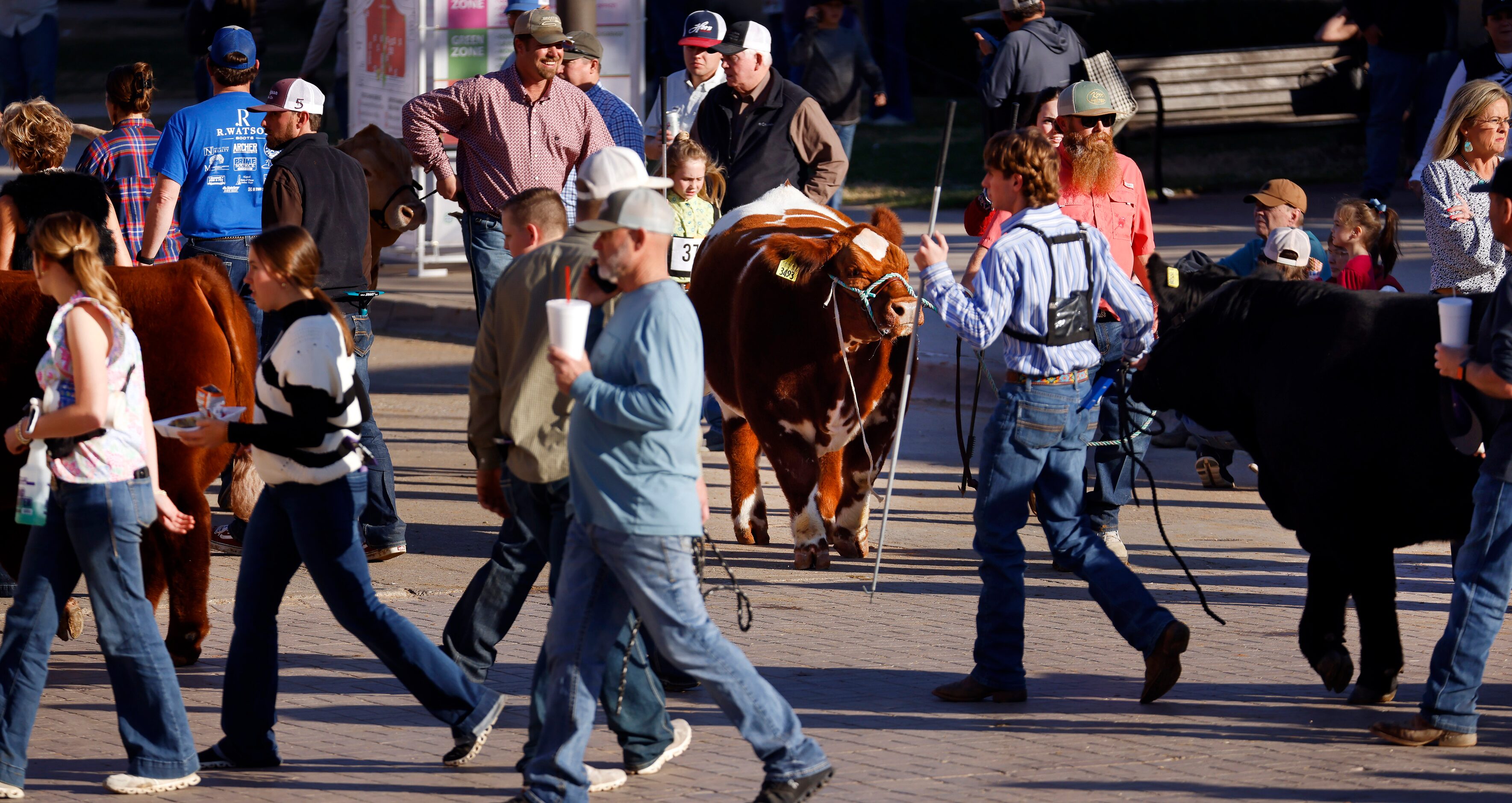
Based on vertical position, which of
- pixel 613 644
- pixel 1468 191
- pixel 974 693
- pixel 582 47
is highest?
pixel 582 47

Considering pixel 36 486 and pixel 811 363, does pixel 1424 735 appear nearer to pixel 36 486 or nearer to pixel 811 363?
pixel 811 363

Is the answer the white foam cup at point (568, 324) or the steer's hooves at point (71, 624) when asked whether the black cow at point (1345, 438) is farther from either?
the steer's hooves at point (71, 624)

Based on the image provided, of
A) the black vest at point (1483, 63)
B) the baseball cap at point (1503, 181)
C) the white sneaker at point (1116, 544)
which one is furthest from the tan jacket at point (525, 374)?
the black vest at point (1483, 63)

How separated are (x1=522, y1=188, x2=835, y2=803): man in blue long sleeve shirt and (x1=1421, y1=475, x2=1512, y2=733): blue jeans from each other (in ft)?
6.50

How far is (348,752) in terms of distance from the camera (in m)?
5.80

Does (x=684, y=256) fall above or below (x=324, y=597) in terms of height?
above

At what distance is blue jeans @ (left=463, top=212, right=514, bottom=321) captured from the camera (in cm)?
943

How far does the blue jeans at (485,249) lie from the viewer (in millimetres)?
9430

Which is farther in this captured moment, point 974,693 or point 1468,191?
point 1468,191

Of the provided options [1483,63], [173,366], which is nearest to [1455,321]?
[173,366]

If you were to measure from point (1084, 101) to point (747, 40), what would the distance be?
2447 mm

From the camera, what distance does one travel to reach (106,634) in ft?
17.4

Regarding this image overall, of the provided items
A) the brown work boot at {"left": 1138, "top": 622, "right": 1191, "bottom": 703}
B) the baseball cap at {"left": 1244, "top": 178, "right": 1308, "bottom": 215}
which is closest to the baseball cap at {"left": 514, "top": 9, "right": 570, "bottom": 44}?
the baseball cap at {"left": 1244, "top": 178, "right": 1308, "bottom": 215}

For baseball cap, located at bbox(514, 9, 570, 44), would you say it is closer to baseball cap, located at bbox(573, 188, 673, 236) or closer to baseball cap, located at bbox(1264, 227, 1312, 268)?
baseball cap, located at bbox(1264, 227, 1312, 268)
